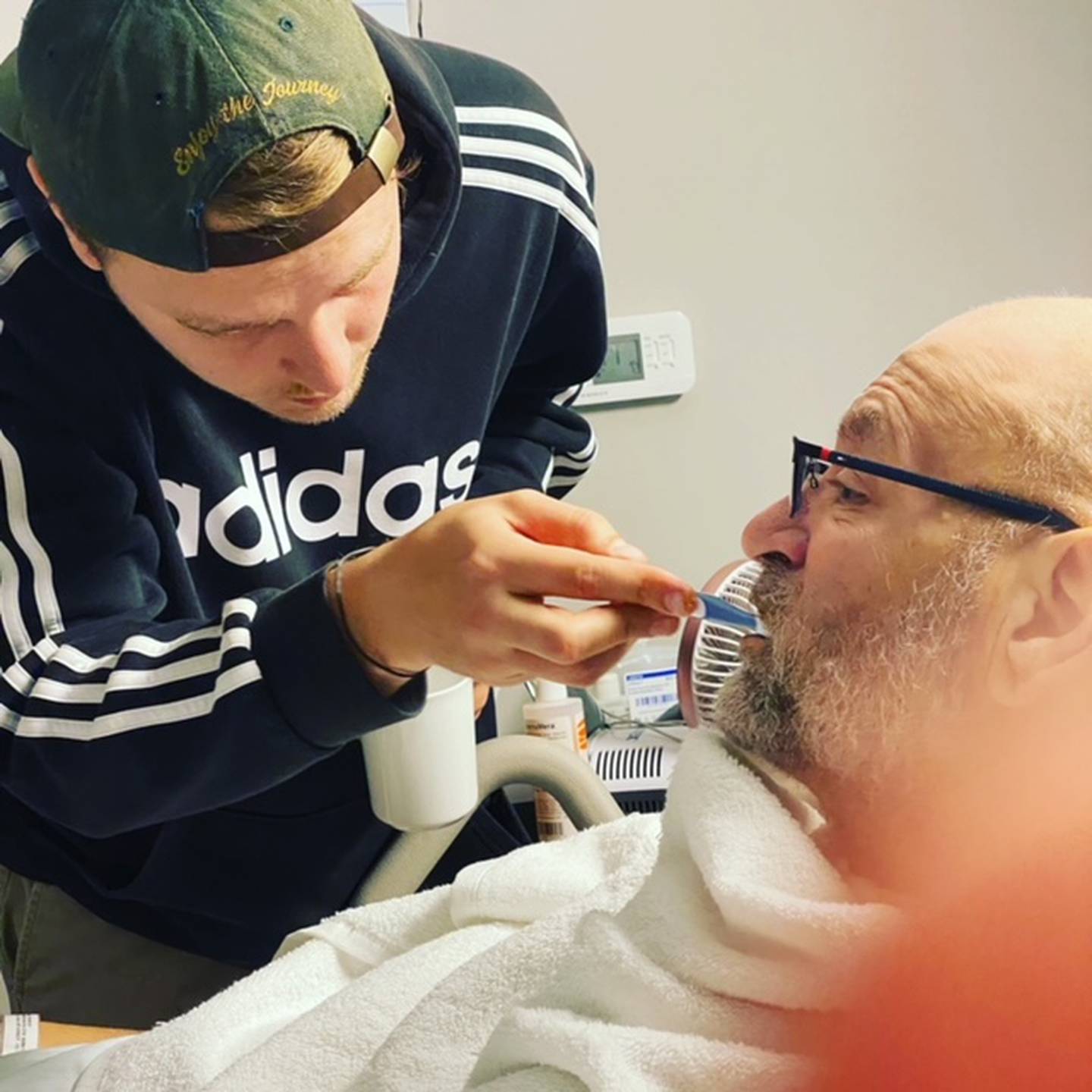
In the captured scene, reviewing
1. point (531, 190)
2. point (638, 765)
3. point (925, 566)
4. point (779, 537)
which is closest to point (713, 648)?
point (779, 537)

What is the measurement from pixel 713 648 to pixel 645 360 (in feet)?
3.86

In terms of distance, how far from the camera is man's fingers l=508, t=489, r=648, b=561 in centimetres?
A: 86

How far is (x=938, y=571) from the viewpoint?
0.82 meters

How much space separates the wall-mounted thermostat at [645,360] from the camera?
2131 millimetres

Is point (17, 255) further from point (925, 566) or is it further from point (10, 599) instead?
point (925, 566)

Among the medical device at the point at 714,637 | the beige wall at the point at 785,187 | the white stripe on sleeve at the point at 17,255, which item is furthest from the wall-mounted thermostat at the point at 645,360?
the white stripe on sleeve at the point at 17,255

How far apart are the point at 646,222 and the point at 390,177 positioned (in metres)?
1.21

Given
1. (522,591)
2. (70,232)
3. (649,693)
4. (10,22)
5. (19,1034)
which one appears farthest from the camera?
(649,693)

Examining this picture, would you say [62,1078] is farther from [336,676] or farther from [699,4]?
[699,4]

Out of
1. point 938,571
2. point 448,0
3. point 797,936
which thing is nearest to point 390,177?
point 938,571

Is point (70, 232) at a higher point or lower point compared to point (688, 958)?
higher

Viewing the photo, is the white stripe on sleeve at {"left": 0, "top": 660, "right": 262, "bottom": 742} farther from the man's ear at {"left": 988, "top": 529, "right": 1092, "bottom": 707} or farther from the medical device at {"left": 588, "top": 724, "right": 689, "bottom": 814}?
the medical device at {"left": 588, "top": 724, "right": 689, "bottom": 814}

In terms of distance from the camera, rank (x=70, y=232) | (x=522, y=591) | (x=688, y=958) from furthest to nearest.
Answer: (x=70, y=232)
(x=522, y=591)
(x=688, y=958)

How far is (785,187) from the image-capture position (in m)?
2.15
